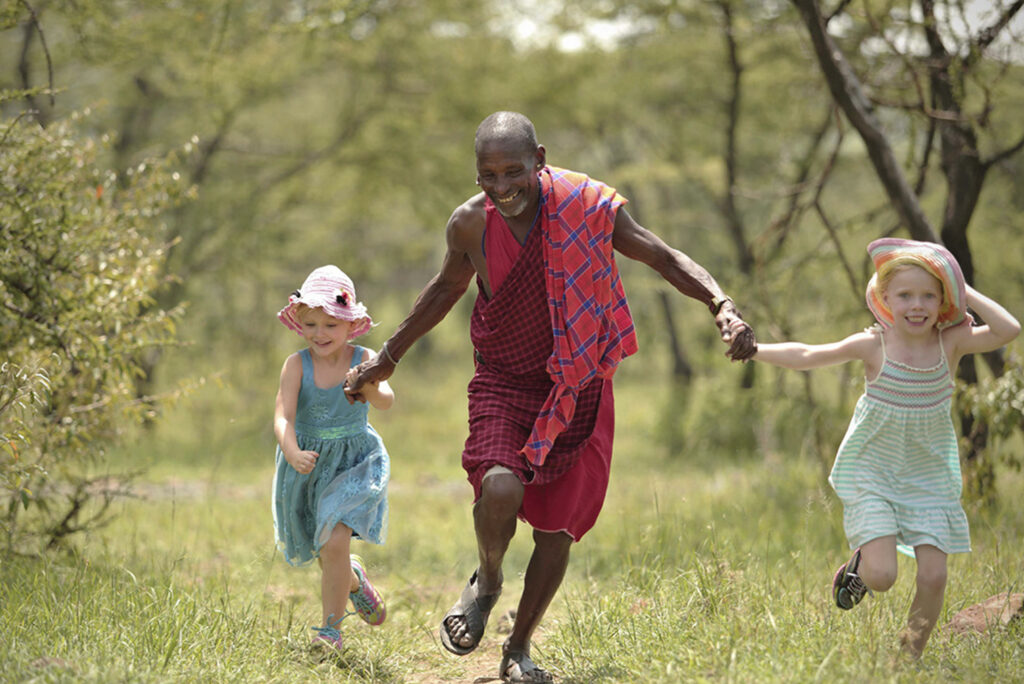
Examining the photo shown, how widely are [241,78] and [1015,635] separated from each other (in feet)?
36.4

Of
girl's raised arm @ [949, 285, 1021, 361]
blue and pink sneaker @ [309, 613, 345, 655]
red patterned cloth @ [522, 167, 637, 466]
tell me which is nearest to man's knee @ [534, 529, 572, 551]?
red patterned cloth @ [522, 167, 637, 466]

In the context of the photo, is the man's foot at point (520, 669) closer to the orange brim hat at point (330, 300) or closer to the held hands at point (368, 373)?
the held hands at point (368, 373)

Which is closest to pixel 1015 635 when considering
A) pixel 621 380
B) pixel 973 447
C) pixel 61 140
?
pixel 973 447

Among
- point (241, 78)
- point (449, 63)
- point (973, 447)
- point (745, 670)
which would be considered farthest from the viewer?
point (449, 63)

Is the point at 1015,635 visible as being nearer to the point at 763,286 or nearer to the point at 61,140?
the point at 763,286

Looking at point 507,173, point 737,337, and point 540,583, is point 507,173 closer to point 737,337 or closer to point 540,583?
point 737,337

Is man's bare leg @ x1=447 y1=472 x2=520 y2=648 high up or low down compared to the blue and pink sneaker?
up

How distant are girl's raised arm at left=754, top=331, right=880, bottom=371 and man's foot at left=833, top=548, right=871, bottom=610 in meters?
0.72

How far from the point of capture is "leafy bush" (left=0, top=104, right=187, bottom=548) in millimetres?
5492

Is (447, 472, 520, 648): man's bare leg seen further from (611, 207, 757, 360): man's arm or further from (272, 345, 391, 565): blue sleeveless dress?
(611, 207, 757, 360): man's arm

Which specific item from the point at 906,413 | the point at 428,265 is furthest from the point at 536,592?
the point at 428,265

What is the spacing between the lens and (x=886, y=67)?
8414 millimetres

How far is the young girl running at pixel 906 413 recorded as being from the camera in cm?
404

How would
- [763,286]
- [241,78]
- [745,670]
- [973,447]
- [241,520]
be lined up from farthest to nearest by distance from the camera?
1. [241,78]
2. [241,520]
3. [763,286]
4. [973,447]
5. [745,670]
